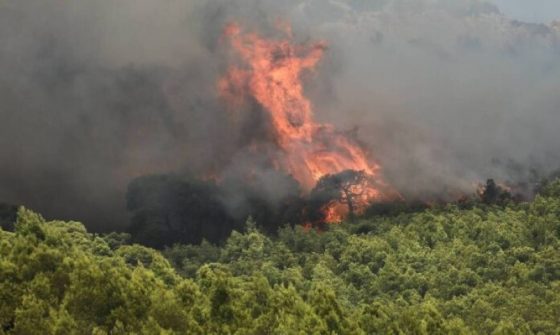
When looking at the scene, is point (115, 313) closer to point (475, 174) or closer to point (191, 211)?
point (191, 211)

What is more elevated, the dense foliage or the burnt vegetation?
the burnt vegetation

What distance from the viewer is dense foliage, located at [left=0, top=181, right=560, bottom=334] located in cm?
5700

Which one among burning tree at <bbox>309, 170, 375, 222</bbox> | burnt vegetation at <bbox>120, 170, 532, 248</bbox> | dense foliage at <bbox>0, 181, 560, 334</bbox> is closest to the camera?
dense foliage at <bbox>0, 181, 560, 334</bbox>

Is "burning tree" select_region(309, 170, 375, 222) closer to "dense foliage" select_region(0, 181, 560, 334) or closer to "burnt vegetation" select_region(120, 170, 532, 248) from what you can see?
"burnt vegetation" select_region(120, 170, 532, 248)

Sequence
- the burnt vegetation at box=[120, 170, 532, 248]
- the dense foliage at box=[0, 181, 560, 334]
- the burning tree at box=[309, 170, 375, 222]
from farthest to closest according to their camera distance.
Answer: the burning tree at box=[309, 170, 375, 222], the burnt vegetation at box=[120, 170, 532, 248], the dense foliage at box=[0, 181, 560, 334]

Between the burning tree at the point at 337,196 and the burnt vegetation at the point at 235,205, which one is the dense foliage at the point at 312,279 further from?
the burning tree at the point at 337,196

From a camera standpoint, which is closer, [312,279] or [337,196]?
[312,279]

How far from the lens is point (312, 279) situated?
10781 cm

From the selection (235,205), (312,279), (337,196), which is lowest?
(312,279)

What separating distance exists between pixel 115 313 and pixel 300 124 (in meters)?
99.1

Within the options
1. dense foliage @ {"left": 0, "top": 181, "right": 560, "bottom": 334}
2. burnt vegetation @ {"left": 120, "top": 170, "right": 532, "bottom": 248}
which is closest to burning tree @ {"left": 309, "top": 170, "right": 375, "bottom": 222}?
burnt vegetation @ {"left": 120, "top": 170, "right": 532, "bottom": 248}

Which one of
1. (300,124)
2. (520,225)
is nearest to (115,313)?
(520,225)

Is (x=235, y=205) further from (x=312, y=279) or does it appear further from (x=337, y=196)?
(x=312, y=279)

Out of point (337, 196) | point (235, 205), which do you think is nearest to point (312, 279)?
point (337, 196)
